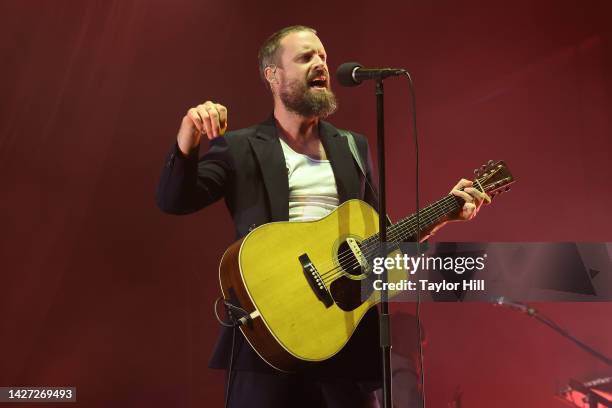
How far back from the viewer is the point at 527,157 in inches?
155

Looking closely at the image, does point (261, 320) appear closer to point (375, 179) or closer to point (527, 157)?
point (375, 179)

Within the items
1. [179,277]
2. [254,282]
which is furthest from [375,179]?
[179,277]

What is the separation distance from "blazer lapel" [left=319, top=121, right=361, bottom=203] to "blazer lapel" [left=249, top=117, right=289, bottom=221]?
0.61ft

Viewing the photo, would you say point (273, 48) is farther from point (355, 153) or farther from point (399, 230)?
point (399, 230)

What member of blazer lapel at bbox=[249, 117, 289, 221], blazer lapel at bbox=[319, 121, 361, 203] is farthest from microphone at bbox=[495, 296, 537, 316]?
blazer lapel at bbox=[249, 117, 289, 221]

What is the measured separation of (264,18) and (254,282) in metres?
2.01

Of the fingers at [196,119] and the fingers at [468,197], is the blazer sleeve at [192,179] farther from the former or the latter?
the fingers at [468,197]

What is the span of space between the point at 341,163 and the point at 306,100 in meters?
0.28

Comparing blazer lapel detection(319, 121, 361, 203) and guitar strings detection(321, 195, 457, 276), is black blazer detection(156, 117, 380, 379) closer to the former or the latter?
blazer lapel detection(319, 121, 361, 203)

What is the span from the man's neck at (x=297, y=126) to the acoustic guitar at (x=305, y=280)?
36cm

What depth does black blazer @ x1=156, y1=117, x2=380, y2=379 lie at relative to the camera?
2098 mm

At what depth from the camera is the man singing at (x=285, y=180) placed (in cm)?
206

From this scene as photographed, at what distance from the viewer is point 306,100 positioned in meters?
2.49

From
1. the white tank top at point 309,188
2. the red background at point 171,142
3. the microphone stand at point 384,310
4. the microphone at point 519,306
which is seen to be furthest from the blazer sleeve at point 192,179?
the microphone at point 519,306
